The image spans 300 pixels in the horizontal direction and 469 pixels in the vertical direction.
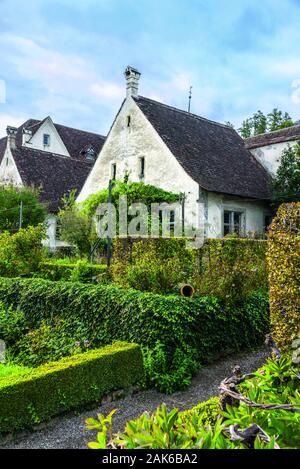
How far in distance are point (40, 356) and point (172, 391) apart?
10.8 feet

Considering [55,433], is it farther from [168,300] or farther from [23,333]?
[23,333]

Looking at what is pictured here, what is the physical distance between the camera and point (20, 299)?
10.6 metres

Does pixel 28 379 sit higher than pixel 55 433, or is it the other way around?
pixel 28 379

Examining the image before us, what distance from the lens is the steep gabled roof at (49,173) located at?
2981cm

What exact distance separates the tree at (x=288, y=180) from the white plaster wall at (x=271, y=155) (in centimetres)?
218

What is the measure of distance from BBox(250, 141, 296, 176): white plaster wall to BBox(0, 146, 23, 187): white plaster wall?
15.7 meters

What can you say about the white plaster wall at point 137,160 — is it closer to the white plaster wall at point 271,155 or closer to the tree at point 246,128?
the white plaster wall at point 271,155

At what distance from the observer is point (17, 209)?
24125 mm

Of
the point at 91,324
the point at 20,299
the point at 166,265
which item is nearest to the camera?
the point at 91,324

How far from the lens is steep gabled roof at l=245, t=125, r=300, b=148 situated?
78.5 feet

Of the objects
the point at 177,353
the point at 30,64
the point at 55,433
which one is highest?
the point at 30,64

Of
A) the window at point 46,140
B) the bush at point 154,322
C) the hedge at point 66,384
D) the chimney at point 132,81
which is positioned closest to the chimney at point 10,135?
the window at point 46,140
